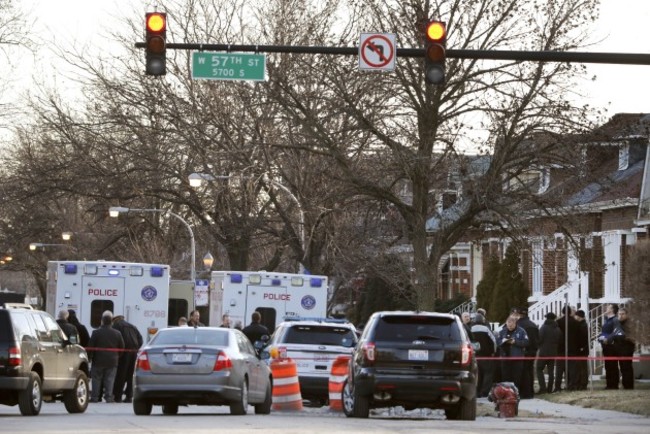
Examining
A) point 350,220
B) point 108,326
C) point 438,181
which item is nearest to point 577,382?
point 438,181

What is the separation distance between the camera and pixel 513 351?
30516 mm

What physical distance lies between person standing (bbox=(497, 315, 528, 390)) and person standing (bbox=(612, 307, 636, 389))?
1.80m

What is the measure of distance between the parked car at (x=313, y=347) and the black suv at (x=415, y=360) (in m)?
4.86

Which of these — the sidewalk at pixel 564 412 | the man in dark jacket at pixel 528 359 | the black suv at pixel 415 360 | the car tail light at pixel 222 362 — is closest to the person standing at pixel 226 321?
the man in dark jacket at pixel 528 359

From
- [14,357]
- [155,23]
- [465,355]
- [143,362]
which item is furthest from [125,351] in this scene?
[155,23]

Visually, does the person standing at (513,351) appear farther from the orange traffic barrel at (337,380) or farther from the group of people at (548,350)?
the orange traffic barrel at (337,380)

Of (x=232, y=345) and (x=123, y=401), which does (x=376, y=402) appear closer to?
(x=232, y=345)

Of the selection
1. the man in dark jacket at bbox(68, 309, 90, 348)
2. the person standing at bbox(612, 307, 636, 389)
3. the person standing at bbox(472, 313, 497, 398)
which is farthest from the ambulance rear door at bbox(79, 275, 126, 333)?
the person standing at bbox(612, 307, 636, 389)

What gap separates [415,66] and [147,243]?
31758 millimetres

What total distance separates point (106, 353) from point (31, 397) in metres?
6.81

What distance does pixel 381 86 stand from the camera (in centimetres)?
3444

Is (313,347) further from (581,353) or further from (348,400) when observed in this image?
(581,353)

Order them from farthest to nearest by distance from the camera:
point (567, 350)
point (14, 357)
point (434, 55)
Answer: point (567, 350) < point (14, 357) < point (434, 55)

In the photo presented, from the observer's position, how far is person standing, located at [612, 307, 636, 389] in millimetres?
30625
